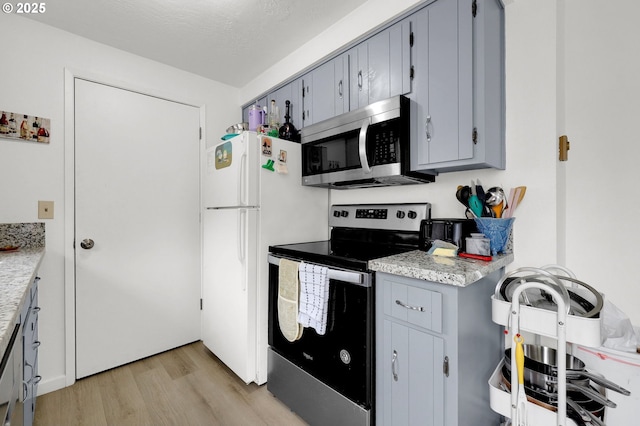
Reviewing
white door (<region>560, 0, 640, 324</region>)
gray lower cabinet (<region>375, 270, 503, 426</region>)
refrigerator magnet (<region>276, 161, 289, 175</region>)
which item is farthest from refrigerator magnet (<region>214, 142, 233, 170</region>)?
white door (<region>560, 0, 640, 324</region>)

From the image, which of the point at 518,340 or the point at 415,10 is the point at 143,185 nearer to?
the point at 415,10

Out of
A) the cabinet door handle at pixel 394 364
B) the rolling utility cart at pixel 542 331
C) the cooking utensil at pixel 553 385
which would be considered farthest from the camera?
the cabinet door handle at pixel 394 364

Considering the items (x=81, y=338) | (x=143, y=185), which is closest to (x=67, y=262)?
(x=81, y=338)

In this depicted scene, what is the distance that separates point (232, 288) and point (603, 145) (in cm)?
225

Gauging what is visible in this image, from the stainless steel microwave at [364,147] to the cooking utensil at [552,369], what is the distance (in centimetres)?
99

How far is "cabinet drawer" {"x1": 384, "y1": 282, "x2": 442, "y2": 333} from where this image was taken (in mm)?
1127

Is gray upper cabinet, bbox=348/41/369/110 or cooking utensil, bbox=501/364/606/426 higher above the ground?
gray upper cabinet, bbox=348/41/369/110

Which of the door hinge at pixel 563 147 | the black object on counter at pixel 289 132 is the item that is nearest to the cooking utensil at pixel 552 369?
the door hinge at pixel 563 147

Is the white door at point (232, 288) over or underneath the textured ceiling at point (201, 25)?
underneath

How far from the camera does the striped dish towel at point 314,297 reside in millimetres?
1516

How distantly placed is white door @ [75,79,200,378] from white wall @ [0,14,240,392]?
101mm

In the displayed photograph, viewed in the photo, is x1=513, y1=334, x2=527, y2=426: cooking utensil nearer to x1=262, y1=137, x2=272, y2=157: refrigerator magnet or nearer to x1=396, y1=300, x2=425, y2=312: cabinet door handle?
x1=396, y1=300, x2=425, y2=312: cabinet door handle

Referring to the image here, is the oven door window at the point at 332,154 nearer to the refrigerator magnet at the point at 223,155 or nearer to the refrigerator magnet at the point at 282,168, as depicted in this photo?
the refrigerator magnet at the point at 282,168

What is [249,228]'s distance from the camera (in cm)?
193
